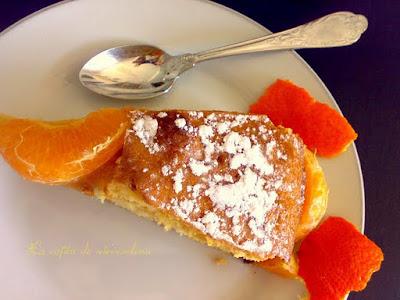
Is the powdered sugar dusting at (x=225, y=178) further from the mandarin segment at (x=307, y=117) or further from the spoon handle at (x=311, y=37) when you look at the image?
the spoon handle at (x=311, y=37)

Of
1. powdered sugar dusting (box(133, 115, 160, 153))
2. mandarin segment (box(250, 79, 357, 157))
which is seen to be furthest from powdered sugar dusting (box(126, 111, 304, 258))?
mandarin segment (box(250, 79, 357, 157))

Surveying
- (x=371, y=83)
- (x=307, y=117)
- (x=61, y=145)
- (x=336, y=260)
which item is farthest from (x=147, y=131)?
(x=371, y=83)

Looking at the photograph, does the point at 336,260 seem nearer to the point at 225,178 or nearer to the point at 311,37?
the point at 225,178

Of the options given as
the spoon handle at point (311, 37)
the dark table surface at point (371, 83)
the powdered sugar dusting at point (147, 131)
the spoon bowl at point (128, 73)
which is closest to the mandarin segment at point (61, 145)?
the powdered sugar dusting at point (147, 131)

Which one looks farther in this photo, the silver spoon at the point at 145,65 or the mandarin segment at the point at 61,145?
the silver spoon at the point at 145,65

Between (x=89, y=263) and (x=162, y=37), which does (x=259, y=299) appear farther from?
(x=162, y=37)

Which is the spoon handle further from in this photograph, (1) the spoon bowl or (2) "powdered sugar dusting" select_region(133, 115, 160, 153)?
(2) "powdered sugar dusting" select_region(133, 115, 160, 153)

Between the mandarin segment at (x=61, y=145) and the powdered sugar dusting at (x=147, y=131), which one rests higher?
the powdered sugar dusting at (x=147, y=131)
